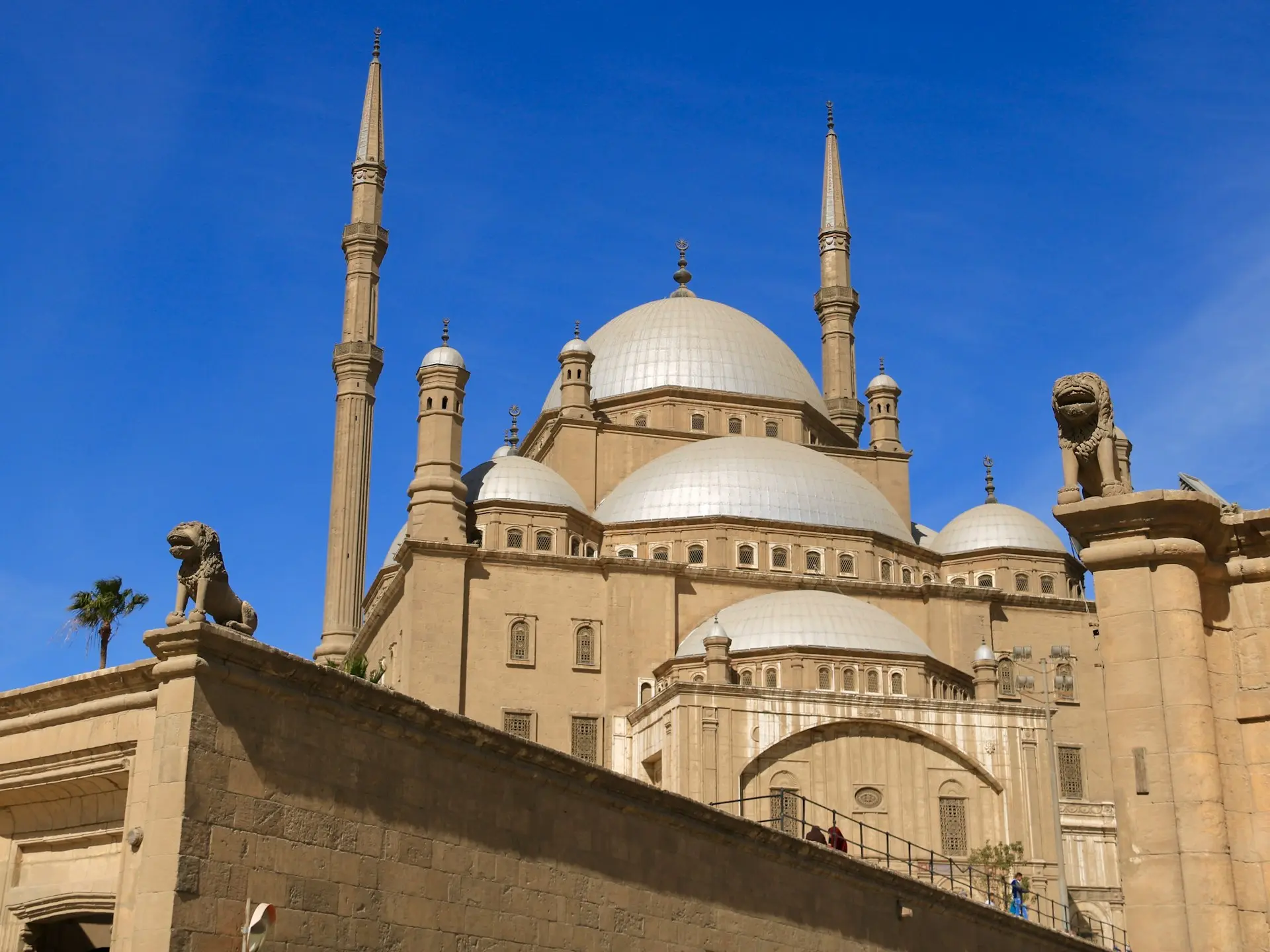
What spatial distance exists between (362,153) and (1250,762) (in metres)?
39.5

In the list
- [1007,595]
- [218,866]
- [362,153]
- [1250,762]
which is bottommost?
[218,866]

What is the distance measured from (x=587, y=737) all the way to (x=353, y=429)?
1128cm

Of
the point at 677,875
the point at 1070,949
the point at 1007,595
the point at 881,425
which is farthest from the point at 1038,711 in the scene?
the point at 677,875

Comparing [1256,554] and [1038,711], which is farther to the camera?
[1038,711]

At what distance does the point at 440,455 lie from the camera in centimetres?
3775

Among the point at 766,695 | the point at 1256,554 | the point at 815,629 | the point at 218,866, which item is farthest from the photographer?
the point at 815,629

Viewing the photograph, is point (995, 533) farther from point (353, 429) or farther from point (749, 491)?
point (353, 429)

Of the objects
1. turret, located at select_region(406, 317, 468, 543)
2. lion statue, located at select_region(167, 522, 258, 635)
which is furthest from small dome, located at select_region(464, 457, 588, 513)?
lion statue, located at select_region(167, 522, 258, 635)

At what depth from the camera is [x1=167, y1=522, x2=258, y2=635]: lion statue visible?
34.6 feet

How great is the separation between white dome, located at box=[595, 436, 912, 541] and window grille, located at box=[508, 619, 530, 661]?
496 centimetres

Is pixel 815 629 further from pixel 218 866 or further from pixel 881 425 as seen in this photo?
pixel 218 866

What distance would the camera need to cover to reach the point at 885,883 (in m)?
17.9

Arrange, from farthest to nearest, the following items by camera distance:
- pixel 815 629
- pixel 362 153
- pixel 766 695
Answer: pixel 362 153 → pixel 815 629 → pixel 766 695

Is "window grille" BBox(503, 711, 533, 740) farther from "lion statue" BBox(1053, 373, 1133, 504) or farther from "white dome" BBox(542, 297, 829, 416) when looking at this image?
"lion statue" BBox(1053, 373, 1133, 504)
